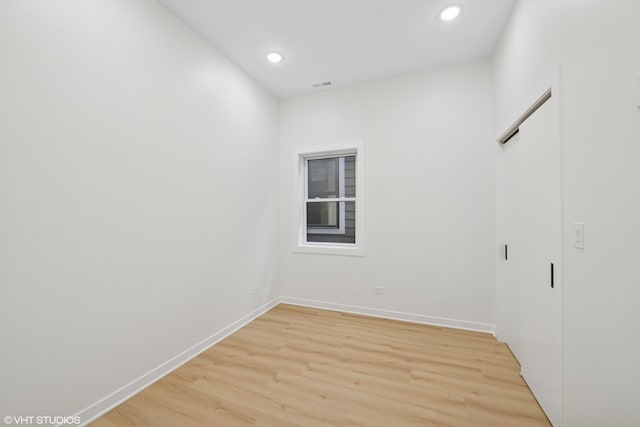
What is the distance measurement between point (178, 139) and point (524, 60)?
2756 mm

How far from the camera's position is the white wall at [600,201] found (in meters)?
0.89

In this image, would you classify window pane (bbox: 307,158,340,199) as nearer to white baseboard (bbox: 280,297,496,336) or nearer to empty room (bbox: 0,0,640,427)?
empty room (bbox: 0,0,640,427)

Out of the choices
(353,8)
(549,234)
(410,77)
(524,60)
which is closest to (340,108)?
(410,77)

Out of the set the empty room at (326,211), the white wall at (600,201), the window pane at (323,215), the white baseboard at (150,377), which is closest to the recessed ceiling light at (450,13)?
the empty room at (326,211)

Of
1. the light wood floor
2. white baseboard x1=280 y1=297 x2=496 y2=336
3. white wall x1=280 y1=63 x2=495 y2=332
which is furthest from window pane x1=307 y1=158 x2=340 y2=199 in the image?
the light wood floor

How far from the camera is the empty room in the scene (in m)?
1.20

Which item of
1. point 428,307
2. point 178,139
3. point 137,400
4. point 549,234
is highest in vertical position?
point 178,139

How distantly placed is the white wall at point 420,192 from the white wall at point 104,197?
1.43 metres

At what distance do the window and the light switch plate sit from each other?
2.25 metres

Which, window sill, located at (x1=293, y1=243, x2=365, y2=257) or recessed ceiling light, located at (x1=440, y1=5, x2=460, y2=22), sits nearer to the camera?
recessed ceiling light, located at (x1=440, y1=5, x2=460, y2=22)

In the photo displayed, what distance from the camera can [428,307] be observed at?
288 cm

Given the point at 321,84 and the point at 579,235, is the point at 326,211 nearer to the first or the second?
the point at 321,84

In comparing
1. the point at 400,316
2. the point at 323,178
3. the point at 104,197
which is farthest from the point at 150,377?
the point at 323,178

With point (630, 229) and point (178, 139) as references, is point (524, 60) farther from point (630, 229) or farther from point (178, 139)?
point (178, 139)
